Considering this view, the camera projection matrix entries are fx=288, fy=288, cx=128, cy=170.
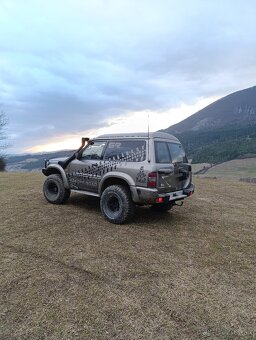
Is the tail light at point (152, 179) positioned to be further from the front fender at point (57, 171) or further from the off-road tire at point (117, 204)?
the front fender at point (57, 171)

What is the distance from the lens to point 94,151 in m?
7.16

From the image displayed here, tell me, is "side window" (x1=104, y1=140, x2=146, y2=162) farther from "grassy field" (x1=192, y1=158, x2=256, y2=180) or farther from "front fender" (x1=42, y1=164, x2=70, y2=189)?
"grassy field" (x1=192, y1=158, x2=256, y2=180)

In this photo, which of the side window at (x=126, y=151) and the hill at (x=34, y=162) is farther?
the hill at (x=34, y=162)

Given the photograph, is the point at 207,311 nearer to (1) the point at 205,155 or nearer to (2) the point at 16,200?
(2) the point at 16,200

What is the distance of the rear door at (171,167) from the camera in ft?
19.8

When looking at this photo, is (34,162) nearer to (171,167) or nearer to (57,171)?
(57,171)

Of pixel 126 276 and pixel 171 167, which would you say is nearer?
pixel 126 276

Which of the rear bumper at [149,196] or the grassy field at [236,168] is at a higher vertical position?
the rear bumper at [149,196]

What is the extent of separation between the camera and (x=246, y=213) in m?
7.89

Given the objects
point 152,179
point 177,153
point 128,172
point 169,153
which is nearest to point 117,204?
point 128,172

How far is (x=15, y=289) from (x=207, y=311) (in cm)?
247

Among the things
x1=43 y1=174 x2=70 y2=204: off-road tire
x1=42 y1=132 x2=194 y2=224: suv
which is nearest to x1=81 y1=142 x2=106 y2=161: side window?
x1=42 y1=132 x2=194 y2=224: suv

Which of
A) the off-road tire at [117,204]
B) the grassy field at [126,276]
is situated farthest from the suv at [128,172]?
the grassy field at [126,276]

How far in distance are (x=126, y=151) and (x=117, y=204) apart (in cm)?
122
